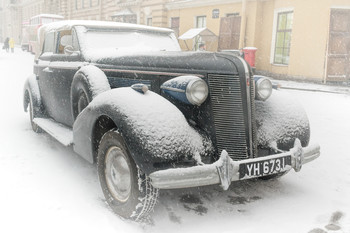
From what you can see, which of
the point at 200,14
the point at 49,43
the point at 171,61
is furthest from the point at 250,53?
the point at 171,61

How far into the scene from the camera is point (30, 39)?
27.1 m

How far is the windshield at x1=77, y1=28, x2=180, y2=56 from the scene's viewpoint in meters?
4.02

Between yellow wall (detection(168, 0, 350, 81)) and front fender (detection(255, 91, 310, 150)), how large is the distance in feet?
29.7

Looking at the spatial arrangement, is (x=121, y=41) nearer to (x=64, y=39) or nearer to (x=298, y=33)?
(x=64, y=39)

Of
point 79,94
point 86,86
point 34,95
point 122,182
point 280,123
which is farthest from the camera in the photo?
point 34,95

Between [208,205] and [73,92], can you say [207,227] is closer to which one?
[208,205]

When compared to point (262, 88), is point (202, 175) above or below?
below

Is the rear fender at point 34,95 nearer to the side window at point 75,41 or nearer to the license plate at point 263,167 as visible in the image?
the side window at point 75,41

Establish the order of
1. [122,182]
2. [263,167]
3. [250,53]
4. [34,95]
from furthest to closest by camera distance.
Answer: [250,53], [34,95], [122,182], [263,167]

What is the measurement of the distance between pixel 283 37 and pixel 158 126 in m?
11.5

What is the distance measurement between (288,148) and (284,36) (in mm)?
10611

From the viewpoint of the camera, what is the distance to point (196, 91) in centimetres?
267

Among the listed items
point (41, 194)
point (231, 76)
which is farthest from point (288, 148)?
point (41, 194)

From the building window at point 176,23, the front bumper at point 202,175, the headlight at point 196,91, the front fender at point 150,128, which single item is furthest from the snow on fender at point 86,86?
the building window at point 176,23
